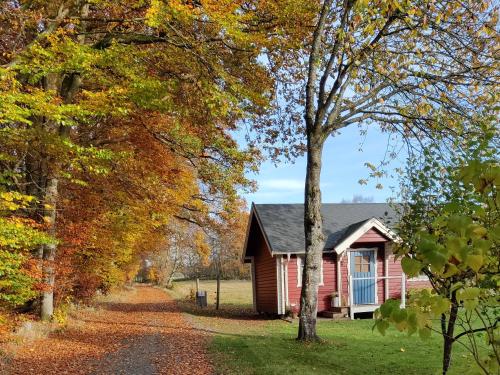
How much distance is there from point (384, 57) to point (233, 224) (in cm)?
1901

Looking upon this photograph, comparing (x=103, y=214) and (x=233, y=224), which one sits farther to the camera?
(x=233, y=224)

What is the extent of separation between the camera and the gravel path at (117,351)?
9812 millimetres

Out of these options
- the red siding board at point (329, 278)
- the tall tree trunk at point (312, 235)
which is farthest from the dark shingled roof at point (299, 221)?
the tall tree trunk at point (312, 235)

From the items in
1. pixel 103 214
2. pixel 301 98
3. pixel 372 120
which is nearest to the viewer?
pixel 372 120

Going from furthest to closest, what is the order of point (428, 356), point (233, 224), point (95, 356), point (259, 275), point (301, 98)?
point (233, 224) → point (259, 275) → point (301, 98) → point (95, 356) → point (428, 356)

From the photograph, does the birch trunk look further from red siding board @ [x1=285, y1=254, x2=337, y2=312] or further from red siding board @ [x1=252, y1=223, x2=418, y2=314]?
red siding board @ [x1=285, y1=254, x2=337, y2=312]

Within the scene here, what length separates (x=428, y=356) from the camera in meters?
10.6

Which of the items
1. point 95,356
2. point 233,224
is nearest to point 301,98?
point 95,356

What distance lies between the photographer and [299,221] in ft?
76.5

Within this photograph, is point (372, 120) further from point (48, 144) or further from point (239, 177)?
point (48, 144)

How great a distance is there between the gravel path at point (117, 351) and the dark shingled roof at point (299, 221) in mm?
6298

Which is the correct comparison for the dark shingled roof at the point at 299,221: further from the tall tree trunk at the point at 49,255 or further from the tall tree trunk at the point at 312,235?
the tall tree trunk at the point at 49,255

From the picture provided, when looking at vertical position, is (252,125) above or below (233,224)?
above

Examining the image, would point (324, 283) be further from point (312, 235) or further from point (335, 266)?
point (312, 235)
